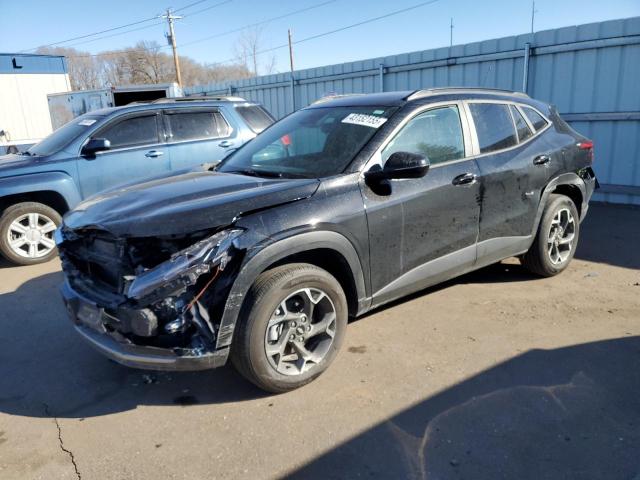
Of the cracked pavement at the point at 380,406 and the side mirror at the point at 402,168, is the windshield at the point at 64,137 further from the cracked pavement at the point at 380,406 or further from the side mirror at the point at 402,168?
the side mirror at the point at 402,168

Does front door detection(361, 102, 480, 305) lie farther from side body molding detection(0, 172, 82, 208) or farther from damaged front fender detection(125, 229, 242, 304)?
side body molding detection(0, 172, 82, 208)

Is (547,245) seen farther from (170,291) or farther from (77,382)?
(77,382)

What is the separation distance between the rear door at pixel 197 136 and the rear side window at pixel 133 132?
0.20 m

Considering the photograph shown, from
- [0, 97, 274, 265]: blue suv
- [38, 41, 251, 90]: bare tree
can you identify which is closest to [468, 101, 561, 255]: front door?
[0, 97, 274, 265]: blue suv

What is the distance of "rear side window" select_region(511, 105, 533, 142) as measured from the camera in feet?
15.2

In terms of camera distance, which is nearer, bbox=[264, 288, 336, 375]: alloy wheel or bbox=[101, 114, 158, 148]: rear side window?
bbox=[264, 288, 336, 375]: alloy wheel

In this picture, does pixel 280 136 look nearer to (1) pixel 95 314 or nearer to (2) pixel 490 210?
(2) pixel 490 210

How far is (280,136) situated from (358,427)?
251cm

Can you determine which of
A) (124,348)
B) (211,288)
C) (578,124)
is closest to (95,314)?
(124,348)

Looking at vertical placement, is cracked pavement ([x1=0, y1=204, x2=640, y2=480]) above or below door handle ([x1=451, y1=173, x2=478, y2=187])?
below

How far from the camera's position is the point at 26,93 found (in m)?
19.1

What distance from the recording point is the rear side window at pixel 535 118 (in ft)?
15.8

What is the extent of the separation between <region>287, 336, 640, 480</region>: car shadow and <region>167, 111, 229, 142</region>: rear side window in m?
5.32

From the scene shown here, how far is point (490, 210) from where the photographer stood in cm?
420
